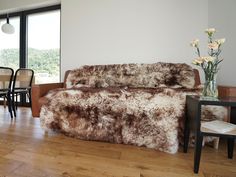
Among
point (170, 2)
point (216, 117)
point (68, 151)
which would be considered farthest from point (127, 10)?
point (68, 151)

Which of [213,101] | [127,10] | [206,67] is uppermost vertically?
[127,10]

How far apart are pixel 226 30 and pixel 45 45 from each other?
131 inches

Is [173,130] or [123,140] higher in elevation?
[173,130]

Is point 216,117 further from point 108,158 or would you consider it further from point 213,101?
point 108,158

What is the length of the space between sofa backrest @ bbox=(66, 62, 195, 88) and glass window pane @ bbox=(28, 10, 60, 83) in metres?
1.18

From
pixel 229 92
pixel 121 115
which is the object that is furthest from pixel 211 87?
pixel 121 115

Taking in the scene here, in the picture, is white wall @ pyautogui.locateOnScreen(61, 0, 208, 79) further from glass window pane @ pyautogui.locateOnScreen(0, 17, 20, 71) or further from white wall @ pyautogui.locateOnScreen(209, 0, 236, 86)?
glass window pane @ pyautogui.locateOnScreen(0, 17, 20, 71)

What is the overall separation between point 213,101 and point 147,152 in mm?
734

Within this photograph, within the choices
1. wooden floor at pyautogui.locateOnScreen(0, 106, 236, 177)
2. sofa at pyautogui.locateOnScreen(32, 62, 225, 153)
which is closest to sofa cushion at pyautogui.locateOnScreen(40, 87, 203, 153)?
sofa at pyautogui.locateOnScreen(32, 62, 225, 153)

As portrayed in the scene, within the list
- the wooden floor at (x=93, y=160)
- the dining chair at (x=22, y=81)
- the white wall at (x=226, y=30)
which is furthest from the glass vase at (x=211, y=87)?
the dining chair at (x=22, y=81)

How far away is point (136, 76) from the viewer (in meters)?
2.52

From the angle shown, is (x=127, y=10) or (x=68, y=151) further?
(x=127, y=10)

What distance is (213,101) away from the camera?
119 centimetres

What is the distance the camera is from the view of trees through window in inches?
144
